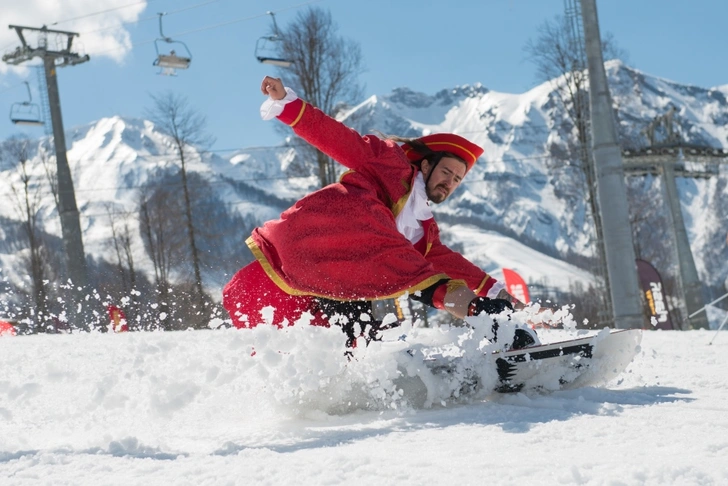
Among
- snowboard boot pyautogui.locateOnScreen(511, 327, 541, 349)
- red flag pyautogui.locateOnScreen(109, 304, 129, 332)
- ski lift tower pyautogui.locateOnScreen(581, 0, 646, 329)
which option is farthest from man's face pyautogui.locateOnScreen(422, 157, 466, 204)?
ski lift tower pyautogui.locateOnScreen(581, 0, 646, 329)

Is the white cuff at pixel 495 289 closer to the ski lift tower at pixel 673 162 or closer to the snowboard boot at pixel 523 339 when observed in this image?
the snowboard boot at pixel 523 339

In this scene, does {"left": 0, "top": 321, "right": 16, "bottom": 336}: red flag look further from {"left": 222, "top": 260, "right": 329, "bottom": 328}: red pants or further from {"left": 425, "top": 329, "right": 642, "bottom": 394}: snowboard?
{"left": 425, "top": 329, "right": 642, "bottom": 394}: snowboard

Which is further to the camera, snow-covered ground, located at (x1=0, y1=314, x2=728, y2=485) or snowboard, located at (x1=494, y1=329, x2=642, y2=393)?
snowboard, located at (x1=494, y1=329, x2=642, y2=393)

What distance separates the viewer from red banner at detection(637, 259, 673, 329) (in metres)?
15.5

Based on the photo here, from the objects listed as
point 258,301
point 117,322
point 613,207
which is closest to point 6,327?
point 117,322

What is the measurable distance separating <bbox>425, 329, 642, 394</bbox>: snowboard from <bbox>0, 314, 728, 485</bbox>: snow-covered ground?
0.10m

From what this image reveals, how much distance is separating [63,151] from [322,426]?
13.1m

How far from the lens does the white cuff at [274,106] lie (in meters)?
3.55

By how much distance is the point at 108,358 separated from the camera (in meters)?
5.42

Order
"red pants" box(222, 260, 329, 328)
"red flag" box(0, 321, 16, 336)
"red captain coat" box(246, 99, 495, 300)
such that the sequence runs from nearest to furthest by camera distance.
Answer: "red captain coat" box(246, 99, 495, 300) < "red pants" box(222, 260, 329, 328) < "red flag" box(0, 321, 16, 336)

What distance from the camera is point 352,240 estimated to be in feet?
11.3

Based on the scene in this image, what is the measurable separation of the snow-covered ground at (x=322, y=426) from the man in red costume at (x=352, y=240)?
0.28m

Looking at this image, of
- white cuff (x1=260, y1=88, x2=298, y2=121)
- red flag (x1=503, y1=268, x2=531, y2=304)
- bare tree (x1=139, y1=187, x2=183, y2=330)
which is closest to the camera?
white cuff (x1=260, y1=88, x2=298, y2=121)

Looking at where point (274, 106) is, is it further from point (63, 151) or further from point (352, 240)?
point (63, 151)
